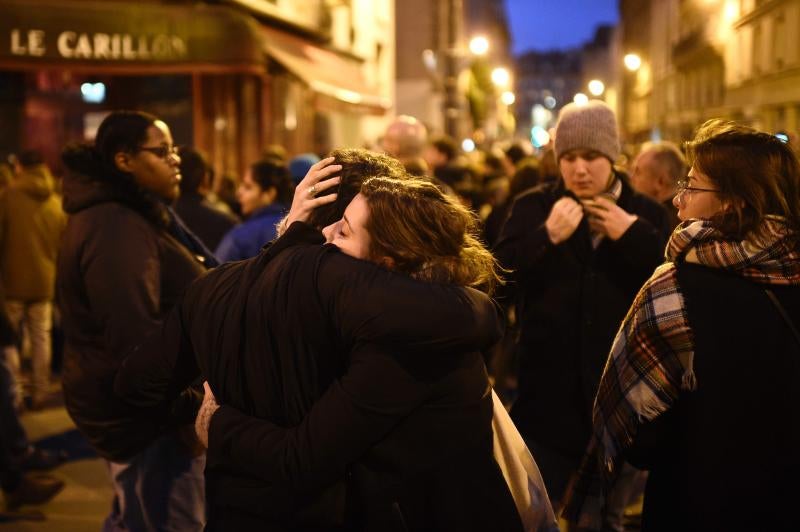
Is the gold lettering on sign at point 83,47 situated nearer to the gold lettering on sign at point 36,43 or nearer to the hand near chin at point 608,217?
the gold lettering on sign at point 36,43

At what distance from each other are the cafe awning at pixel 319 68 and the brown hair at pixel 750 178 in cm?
1133

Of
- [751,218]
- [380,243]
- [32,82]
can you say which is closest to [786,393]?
[751,218]

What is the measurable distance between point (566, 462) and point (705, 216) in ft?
5.17

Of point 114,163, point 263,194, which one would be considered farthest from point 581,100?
point 114,163

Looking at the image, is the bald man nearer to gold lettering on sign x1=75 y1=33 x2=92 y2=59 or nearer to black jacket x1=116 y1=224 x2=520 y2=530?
black jacket x1=116 y1=224 x2=520 y2=530

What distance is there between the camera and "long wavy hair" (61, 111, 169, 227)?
371cm

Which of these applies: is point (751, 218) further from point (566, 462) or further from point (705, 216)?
point (566, 462)

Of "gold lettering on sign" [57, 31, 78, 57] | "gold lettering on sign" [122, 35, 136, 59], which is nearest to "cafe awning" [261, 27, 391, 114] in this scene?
"gold lettering on sign" [122, 35, 136, 59]

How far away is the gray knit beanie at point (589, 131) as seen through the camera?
3990 mm

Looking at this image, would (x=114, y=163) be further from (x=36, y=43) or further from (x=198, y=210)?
(x=36, y=43)

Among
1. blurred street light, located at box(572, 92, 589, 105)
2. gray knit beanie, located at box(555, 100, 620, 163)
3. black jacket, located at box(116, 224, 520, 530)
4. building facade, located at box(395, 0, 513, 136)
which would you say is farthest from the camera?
building facade, located at box(395, 0, 513, 136)

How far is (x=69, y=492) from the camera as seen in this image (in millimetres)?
6047

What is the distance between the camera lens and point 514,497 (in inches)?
90.4

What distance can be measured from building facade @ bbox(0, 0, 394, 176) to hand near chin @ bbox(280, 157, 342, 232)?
936 cm
